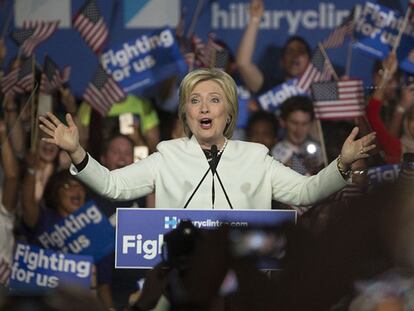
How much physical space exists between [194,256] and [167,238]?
66cm

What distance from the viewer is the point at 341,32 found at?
7965 millimetres

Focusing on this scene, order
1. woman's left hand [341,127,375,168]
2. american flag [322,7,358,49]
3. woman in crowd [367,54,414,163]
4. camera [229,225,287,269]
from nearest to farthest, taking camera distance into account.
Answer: camera [229,225,287,269], woman's left hand [341,127,375,168], woman in crowd [367,54,414,163], american flag [322,7,358,49]

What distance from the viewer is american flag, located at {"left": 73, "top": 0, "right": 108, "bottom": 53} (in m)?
7.99

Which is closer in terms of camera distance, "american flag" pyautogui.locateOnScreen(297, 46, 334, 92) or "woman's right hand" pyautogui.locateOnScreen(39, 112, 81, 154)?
"woman's right hand" pyautogui.locateOnScreen(39, 112, 81, 154)

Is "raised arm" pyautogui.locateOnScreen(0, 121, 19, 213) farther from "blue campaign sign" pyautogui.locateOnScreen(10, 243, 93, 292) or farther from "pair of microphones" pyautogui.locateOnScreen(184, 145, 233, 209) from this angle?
"pair of microphones" pyautogui.locateOnScreen(184, 145, 233, 209)

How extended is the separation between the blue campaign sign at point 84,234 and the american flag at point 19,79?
110 centimetres

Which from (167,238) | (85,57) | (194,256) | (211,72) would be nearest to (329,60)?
(85,57)

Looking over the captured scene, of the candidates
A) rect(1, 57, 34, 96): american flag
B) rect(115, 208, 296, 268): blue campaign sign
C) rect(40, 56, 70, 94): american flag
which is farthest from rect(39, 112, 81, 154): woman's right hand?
rect(40, 56, 70, 94): american flag

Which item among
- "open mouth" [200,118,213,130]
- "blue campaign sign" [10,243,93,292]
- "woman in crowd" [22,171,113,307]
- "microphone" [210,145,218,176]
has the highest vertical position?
"open mouth" [200,118,213,130]

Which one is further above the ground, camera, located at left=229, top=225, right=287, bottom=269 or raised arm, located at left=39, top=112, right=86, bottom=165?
raised arm, located at left=39, top=112, right=86, bottom=165

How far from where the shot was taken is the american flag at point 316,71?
773 centimetres

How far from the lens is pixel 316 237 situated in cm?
237

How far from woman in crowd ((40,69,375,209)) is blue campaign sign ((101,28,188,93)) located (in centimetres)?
339

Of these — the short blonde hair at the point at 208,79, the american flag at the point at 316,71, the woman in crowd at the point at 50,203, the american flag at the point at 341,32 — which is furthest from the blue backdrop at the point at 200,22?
the short blonde hair at the point at 208,79
